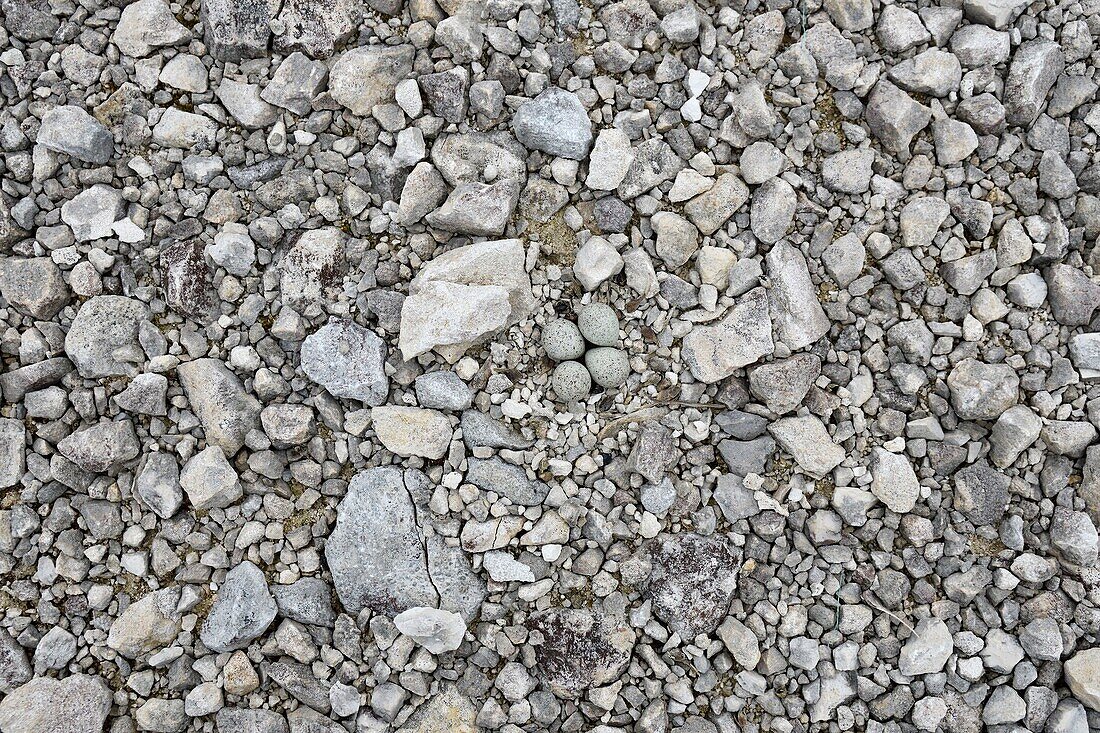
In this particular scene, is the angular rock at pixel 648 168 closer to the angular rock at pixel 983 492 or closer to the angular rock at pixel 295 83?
the angular rock at pixel 295 83

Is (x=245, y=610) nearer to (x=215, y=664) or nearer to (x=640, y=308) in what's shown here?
(x=215, y=664)

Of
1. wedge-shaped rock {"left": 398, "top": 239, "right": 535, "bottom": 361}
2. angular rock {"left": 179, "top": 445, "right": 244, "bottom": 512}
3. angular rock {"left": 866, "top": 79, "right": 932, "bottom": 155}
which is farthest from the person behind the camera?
angular rock {"left": 866, "top": 79, "right": 932, "bottom": 155}

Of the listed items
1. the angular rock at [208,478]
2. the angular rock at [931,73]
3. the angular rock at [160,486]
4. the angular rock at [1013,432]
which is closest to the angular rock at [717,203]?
the angular rock at [931,73]

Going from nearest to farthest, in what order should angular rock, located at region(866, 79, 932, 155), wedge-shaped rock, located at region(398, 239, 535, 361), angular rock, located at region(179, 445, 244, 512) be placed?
wedge-shaped rock, located at region(398, 239, 535, 361)
angular rock, located at region(179, 445, 244, 512)
angular rock, located at region(866, 79, 932, 155)

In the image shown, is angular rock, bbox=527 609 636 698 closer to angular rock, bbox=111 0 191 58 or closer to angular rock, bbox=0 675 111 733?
angular rock, bbox=0 675 111 733

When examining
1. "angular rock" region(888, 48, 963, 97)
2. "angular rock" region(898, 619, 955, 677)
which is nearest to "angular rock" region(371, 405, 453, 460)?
"angular rock" region(898, 619, 955, 677)

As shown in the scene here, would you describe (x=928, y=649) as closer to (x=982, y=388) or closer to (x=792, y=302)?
(x=982, y=388)

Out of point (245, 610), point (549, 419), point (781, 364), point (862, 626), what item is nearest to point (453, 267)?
point (549, 419)
